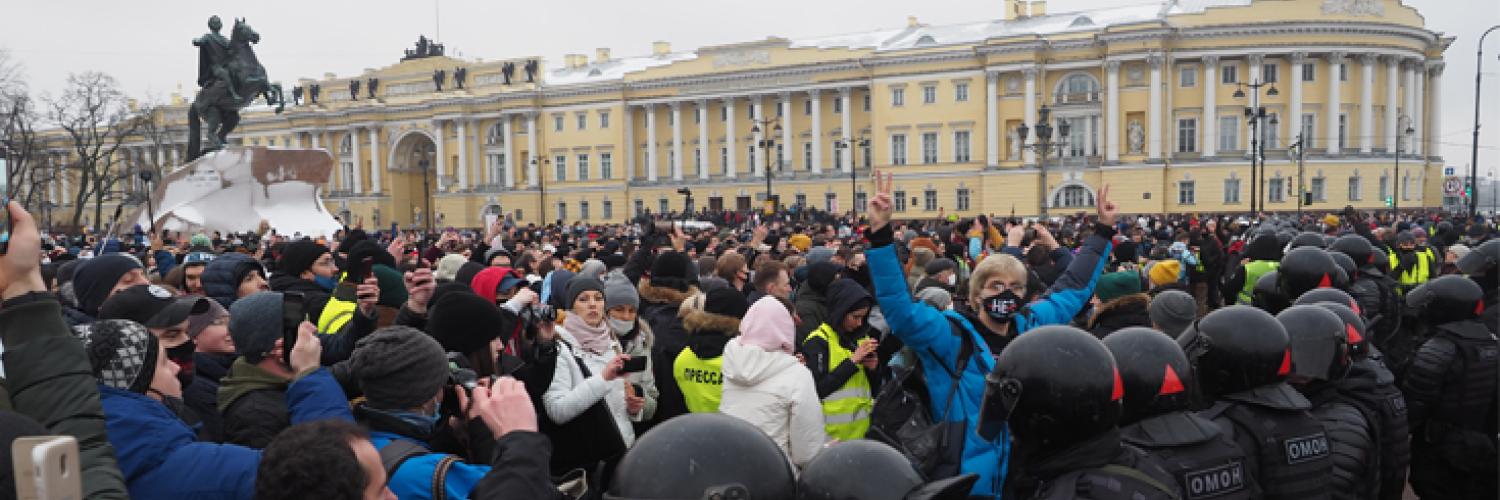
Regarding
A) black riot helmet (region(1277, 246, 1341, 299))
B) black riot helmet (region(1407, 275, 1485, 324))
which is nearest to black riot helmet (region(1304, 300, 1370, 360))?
black riot helmet (region(1407, 275, 1485, 324))

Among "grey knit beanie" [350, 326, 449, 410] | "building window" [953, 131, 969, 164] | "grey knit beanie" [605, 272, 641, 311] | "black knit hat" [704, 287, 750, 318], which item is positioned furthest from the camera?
"building window" [953, 131, 969, 164]

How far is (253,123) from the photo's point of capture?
7888 cm

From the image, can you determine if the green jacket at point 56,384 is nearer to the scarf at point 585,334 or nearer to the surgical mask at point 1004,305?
the scarf at point 585,334

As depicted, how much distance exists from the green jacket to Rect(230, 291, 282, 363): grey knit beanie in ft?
2.74

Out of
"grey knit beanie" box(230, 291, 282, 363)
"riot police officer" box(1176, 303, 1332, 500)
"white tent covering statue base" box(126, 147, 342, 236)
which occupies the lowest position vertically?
"riot police officer" box(1176, 303, 1332, 500)

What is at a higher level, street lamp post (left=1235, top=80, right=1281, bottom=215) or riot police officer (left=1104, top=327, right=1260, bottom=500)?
street lamp post (left=1235, top=80, right=1281, bottom=215)

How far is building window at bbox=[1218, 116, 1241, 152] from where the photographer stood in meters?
53.5

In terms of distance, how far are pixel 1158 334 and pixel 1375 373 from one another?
1.55 metres

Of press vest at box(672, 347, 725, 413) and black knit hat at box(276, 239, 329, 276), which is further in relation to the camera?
black knit hat at box(276, 239, 329, 276)

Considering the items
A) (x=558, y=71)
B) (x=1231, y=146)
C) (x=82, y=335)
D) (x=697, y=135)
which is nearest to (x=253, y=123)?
(x=558, y=71)

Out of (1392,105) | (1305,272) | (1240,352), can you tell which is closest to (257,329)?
(1240,352)

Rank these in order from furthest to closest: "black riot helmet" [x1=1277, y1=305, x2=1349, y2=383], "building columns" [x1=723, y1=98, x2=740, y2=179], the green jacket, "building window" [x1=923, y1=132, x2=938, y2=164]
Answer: "building columns" [x1=723, y1=98, x2=740, y2=179], "building window" [x1=923, y1=132, x2=938, y2=164], "black riot helmet" [x1=1277, y1=305, x2=1349, y2=383], the green jacket

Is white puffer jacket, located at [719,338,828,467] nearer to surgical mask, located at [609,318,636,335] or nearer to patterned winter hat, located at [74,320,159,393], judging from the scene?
surgical mask, located at [609,318,636,335]

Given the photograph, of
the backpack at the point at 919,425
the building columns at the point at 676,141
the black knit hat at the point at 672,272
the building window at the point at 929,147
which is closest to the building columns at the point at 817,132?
the building window at the point at 929,147
